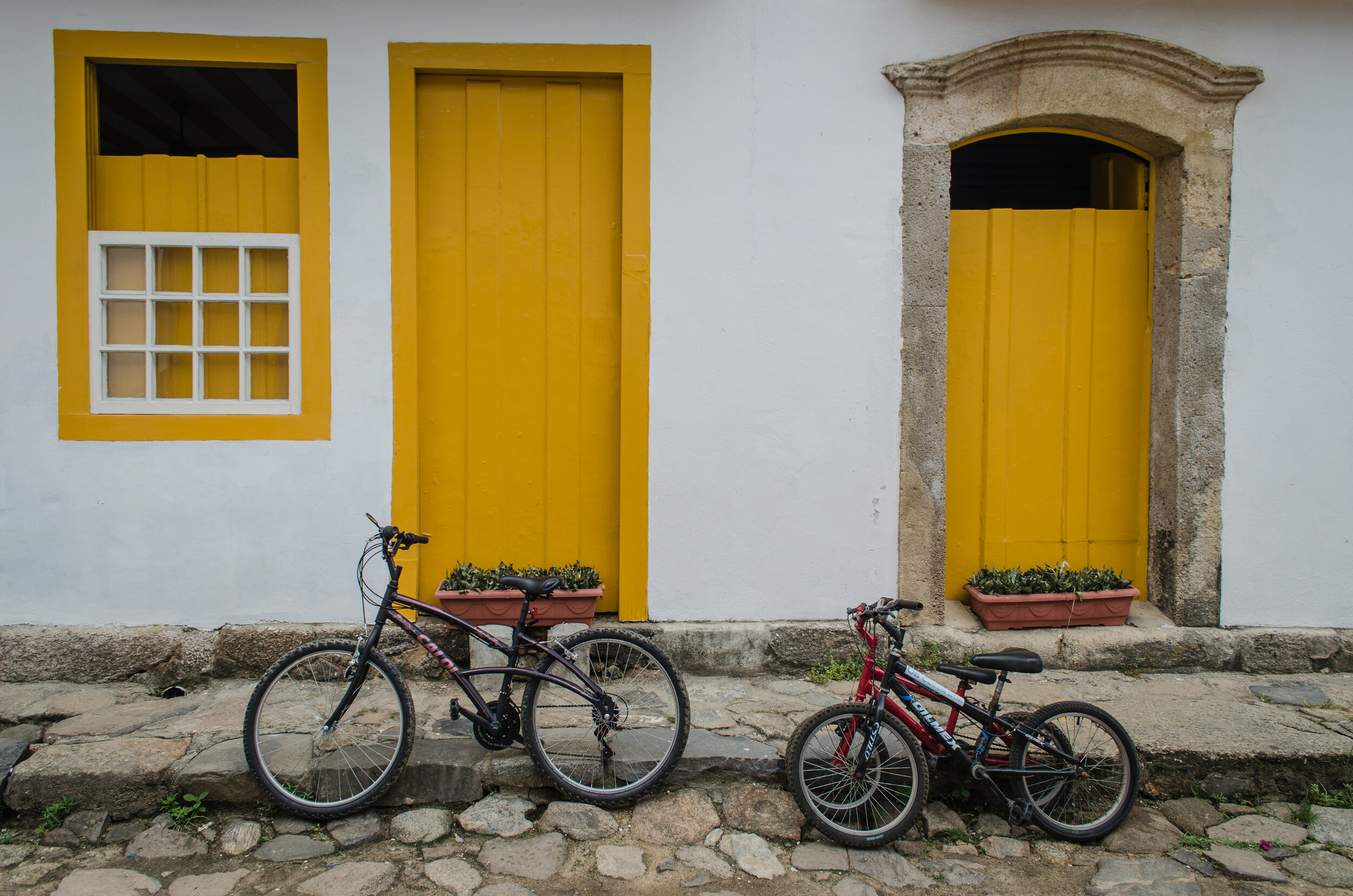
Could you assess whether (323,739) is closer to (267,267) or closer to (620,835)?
(620,835)

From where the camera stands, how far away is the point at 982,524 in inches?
186

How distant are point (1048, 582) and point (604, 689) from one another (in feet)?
8.80

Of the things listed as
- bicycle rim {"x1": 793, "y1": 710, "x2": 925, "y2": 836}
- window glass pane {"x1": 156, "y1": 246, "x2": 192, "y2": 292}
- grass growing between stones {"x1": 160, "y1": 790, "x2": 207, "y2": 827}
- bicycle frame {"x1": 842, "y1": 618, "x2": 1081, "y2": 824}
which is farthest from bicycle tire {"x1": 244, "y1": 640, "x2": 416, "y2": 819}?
window glass pane {"x1": 156, "y1": 246, "x2": 192, "y2": 292}

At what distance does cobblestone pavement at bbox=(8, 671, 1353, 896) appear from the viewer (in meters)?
2.92

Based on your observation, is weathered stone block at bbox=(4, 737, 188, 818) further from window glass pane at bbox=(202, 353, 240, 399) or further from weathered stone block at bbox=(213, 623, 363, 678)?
window glass pane at bbox=(202, 353, 240, 399)

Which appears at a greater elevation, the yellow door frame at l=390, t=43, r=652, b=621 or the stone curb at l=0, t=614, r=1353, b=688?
the yellow door frame at l=390, t=43, r=652, b=621

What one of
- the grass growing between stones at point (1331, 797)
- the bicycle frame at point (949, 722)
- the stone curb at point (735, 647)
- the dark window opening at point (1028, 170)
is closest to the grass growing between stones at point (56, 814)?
the stone curb at point (735, 647)

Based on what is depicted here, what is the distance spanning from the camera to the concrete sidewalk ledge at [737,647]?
419 centimetres

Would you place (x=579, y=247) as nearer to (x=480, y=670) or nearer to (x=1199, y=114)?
(x=480, y=670)

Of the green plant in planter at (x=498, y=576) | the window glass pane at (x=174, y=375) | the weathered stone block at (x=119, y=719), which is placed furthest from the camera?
the window glass pane at (x=174, y=375)

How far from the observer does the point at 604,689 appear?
336 cm

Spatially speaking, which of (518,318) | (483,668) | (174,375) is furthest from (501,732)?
(174,375)

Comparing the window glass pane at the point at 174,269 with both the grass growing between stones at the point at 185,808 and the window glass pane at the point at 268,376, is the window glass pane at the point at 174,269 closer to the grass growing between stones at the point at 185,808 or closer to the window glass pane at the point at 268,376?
the window glass pane at the point at 268,376

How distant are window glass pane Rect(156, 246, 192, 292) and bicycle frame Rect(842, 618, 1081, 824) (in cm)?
396
